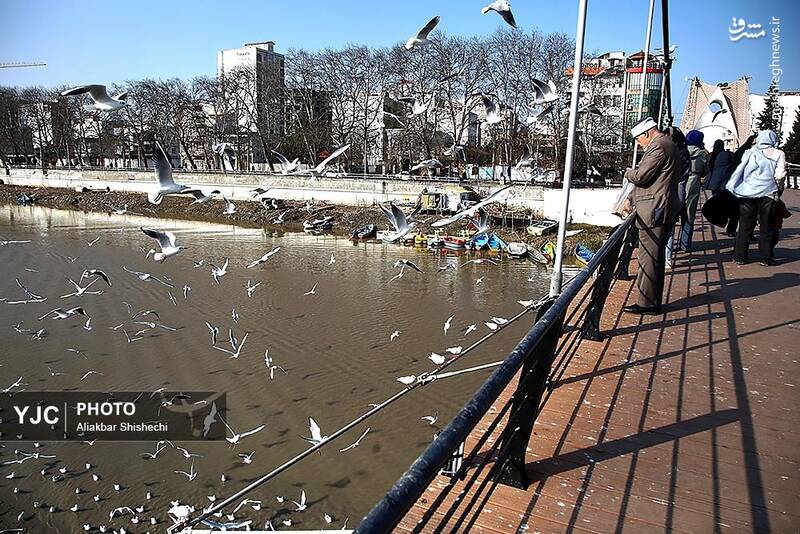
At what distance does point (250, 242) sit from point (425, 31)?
2087 cm

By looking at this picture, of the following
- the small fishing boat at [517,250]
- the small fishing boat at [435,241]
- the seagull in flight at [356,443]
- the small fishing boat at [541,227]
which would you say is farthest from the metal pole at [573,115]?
the small fishing boat at [541,227]

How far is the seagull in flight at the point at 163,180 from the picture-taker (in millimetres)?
7988

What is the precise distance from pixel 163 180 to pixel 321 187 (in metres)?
30.2

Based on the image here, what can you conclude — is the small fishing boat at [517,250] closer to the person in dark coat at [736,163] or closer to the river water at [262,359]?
the river water at [262,359]

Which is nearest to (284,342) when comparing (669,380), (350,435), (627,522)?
(350,435)

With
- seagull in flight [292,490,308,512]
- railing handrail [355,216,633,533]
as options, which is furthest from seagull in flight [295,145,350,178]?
railing handrail [355,216,633,533]

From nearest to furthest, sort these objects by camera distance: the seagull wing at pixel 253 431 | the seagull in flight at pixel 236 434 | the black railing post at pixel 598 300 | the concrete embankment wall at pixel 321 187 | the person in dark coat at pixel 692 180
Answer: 1. the black railing post at pixel 598 300
2. the person in dark coat at pixel 692 180
3. the seagull in flight at pixel 236 434
4. the seagull wing at pixel 253 431
5. the concrete embankment wall at pixel 321 187

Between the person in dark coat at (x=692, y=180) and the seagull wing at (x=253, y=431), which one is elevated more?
the person in dark coat at (x=692, y=180)

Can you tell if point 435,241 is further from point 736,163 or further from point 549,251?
point 736,163

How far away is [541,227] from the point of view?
87.5ft

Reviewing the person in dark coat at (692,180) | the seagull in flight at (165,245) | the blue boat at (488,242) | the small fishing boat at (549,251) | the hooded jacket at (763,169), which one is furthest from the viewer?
the blue boat at (488,242)

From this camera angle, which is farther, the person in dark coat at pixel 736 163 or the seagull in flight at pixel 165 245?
the seagull in flight at pixel 165 245

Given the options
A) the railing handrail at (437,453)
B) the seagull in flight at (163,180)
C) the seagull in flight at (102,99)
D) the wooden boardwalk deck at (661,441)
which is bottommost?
the wooden boardwalk deck at (661,441)

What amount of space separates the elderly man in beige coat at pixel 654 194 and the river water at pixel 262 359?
439cm
